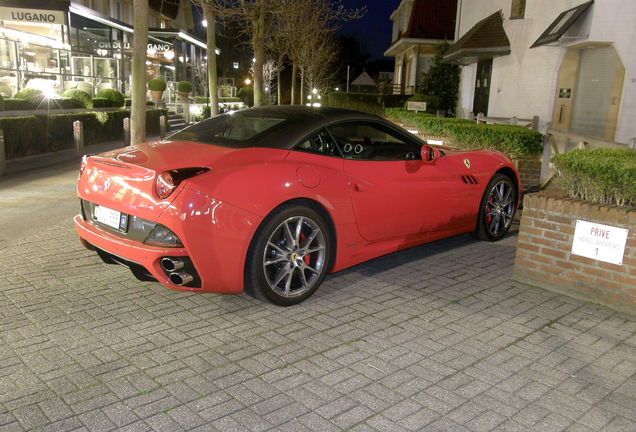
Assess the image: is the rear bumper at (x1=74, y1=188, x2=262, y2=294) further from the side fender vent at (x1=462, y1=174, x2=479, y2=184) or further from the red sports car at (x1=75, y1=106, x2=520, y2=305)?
the side fender vent at (x1=462, y1=174, x2=479, y2=184)

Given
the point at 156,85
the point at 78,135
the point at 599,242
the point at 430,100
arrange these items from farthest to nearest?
the point at 156,85 → the point at 430,100 → the point at 78,135 → the point at 599,242

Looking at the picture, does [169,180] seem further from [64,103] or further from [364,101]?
[364,101]

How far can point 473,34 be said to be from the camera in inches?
881

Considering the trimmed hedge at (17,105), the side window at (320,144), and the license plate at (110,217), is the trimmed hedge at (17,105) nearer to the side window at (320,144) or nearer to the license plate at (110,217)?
the license plate at (110,217)

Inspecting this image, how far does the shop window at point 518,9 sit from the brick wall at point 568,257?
1750 cm

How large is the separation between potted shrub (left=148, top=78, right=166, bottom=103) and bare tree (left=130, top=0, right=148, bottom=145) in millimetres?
20826

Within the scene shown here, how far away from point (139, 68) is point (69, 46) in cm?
1601

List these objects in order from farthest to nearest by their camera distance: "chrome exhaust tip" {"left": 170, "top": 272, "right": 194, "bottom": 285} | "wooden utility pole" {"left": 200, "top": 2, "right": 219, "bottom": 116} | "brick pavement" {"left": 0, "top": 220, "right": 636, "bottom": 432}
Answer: "wooden utility pole" {"left": 200, "top": 2, "right": 219, "bottom": 116} → "chrome exhaust tip" {"left": 170, "top": 272, "right": 194, "bottom": 285} → "brick pavement" {"left": 0, "top": 220, "right": 636, "bottom": 432}

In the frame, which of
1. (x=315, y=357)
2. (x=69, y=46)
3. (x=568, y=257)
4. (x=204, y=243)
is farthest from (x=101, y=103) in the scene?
(x=315, y=357)

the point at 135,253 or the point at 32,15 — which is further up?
the point at 32,15

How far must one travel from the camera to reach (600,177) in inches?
188

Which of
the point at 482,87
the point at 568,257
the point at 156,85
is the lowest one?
the point at 568,257

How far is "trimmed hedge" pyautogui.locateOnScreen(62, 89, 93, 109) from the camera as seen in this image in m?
18.5

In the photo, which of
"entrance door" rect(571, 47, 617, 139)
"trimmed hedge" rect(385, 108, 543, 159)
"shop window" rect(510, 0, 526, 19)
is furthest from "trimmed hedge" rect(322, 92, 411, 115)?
"trimmed hedge" rect(385, 108, 543, 159)
